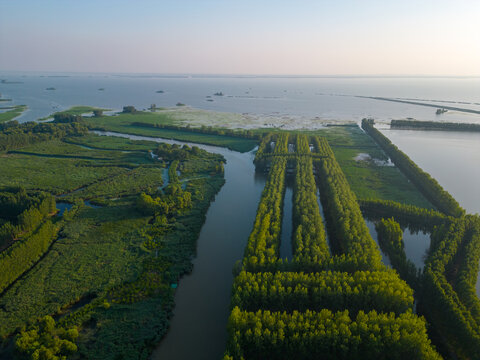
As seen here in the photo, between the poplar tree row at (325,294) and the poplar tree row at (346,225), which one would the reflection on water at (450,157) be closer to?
the poplar tree row at (346,225)

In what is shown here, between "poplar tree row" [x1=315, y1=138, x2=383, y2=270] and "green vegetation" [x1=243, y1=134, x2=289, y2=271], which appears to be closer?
"green vegetation" [x1=243, y1=134, x2=289, y2=271]

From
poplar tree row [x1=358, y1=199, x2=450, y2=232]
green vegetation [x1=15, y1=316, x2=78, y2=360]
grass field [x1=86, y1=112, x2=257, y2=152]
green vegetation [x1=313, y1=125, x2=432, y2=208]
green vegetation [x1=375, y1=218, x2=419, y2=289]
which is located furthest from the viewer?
grass field [x1=86, y1=112, x2=257, y2=152]

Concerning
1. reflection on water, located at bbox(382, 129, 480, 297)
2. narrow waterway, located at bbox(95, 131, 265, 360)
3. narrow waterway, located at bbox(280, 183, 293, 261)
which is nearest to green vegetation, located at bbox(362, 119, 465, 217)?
reflection on water, located at bbox(382, 129, 480, 297)

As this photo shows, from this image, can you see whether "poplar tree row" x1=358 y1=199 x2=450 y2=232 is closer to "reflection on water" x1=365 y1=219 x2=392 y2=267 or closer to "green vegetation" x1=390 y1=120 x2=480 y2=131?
"reflection on water" x1=365 y1=219 x2=392 y2=267

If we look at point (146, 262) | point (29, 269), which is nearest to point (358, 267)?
point (146, 262)

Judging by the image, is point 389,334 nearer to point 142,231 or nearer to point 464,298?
point 464,298

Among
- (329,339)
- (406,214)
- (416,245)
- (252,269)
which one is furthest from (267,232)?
(406,214)

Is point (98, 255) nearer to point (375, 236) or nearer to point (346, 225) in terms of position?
point (346, 225)
